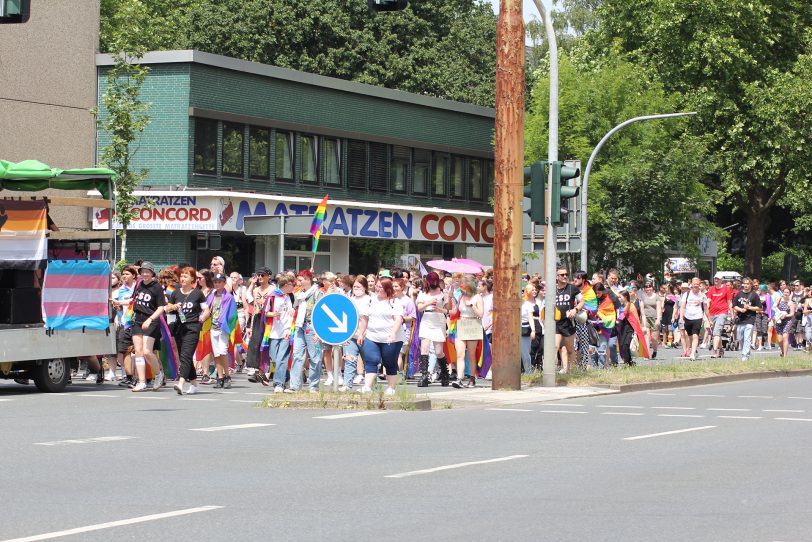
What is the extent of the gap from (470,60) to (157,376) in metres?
44.5

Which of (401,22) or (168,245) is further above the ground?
(401,22)

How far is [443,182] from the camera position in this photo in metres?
51.2

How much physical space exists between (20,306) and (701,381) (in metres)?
10.9

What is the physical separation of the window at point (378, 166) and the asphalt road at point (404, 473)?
29823mm

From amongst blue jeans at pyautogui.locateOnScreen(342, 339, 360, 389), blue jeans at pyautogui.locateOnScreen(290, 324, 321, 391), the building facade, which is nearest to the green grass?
blue jeans at pyautogui.locateOnScreen(342, 339, 360, 389)

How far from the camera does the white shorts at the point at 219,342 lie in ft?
70.9

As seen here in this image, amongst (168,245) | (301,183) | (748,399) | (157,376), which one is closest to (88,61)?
(168,245)

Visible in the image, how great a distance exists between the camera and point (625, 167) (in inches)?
1839

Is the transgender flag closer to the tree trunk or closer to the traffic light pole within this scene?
the traffic light pole

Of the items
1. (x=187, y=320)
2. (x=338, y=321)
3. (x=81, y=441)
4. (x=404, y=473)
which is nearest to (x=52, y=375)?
(x=187, y=320)

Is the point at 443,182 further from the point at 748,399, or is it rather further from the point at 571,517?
the point at 571,517

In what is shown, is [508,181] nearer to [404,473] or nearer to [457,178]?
[404,473]

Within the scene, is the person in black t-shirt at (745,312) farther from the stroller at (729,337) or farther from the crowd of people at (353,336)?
the stroller at (729,337)

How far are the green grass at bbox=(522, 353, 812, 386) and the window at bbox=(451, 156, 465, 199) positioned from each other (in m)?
24.4
